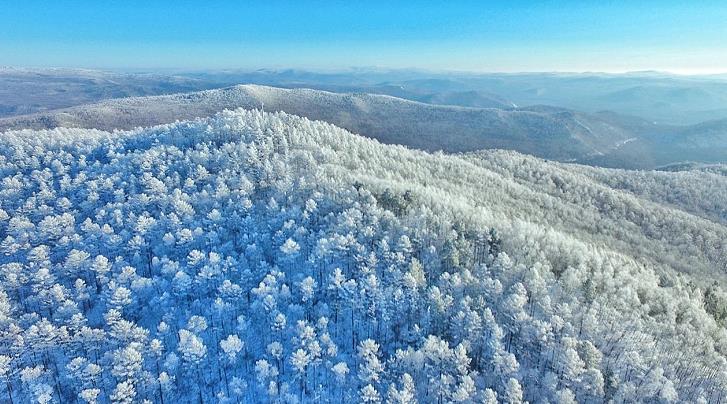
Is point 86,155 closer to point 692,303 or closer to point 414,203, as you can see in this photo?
point 414,203

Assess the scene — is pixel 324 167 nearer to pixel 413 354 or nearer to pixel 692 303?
pixel 413 354

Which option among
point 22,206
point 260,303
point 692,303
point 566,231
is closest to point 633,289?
point 692,303

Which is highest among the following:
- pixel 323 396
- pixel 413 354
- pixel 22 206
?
pixel 22 206

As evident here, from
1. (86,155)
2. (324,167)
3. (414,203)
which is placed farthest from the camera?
(86,155)

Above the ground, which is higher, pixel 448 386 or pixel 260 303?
pixel 260 303

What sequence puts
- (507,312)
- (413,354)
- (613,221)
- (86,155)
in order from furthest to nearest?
(613,221) → (86,155) → (507,312) → (413,354)

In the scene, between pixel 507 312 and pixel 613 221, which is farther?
pixel 613 221
